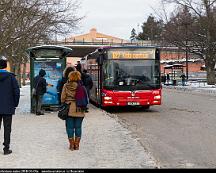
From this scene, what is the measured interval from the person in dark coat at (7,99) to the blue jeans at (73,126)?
128 cm

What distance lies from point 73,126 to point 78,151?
65 cm

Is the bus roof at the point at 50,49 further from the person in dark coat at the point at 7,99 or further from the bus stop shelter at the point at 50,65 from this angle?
the person in dark coat at the point at 7,99

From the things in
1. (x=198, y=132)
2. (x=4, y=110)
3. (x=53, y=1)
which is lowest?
(x=198, y=132)

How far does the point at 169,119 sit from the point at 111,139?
20.3 feet

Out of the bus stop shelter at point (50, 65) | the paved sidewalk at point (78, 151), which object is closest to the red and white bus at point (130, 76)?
the bus stop shelter at point (50, 65)

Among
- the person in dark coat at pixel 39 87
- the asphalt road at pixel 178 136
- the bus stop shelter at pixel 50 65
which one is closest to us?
the asphalt road at pixel 178 136

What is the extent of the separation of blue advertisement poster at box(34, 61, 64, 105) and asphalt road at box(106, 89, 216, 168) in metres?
3.50

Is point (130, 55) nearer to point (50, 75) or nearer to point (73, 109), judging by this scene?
point (50, 75)

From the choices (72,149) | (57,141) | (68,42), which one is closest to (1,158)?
(72,149)

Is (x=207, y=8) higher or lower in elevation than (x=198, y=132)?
higher

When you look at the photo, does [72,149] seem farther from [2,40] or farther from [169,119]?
[2,40]

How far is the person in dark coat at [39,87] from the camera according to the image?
63.7 feet

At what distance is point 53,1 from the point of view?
28.2 meters

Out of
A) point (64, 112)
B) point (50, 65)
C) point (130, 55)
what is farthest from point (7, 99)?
point (130, 55)
